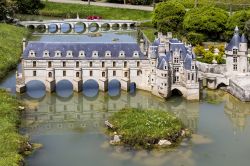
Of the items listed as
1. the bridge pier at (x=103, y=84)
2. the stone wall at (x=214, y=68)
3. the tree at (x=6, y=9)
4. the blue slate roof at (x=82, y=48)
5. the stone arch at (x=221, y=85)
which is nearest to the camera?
the bridge pier at (x=103, y=84)

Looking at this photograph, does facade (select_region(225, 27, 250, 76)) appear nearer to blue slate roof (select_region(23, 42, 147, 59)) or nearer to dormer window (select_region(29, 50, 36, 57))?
blue slate roof (select_region(23, 42, 147, 59))

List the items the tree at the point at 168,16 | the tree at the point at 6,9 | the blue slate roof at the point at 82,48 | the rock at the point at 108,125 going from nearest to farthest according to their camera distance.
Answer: the rock at the point at 108,125
the blue slate roof at the point at 82,48
the tree at the point at 168,16
the tree at the point at 6,9

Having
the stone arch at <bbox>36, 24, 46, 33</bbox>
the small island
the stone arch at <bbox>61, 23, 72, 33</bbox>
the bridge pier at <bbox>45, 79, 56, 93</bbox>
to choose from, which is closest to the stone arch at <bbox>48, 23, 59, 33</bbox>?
the stone arch at <bbox>36, 24, 46, 33</bbox>

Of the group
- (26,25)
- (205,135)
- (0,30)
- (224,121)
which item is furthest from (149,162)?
(26,25)

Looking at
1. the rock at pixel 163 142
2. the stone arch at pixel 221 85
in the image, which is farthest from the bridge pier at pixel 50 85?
the stone arch at pixel 221 85

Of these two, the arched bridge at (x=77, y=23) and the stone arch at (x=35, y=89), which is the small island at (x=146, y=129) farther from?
the arched bridge at (x=77, y=23)

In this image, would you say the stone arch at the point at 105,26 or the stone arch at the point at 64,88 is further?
the stone arch at the point at 105,26

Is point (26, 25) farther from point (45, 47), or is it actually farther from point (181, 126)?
point (181, 126)
